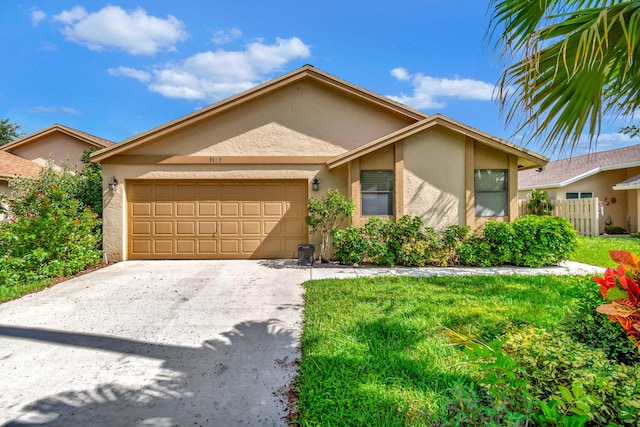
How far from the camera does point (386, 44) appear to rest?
11102 millimetres

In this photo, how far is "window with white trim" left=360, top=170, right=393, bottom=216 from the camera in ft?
28.7

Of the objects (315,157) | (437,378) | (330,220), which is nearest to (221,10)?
(315,157)

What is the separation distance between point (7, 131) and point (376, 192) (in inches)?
1649

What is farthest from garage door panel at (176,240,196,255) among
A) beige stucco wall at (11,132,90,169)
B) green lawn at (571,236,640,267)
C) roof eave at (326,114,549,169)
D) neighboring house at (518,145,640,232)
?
neighboring house at (518,145,640,232)

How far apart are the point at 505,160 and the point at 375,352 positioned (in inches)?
309

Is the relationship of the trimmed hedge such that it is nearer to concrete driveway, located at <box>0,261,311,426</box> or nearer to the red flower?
concrete driveway, located at <box>0,261,311,426</box>

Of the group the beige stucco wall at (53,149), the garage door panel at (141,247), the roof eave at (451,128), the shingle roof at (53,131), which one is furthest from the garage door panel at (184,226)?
the beige stucco wall at (53,149)

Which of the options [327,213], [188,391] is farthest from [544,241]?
[188,391]

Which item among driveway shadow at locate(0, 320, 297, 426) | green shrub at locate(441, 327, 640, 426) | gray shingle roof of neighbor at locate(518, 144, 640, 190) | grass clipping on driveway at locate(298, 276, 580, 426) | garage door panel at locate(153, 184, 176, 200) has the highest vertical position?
gray shingle roof of neighbor at locate(518, 144, 640, 190)

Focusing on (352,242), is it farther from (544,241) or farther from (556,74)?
(556,74)

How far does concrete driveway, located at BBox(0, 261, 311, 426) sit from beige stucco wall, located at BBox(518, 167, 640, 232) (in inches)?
761

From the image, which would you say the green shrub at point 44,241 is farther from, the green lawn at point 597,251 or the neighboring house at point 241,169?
the green lawn at point 597,251

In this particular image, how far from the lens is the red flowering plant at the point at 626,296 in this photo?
1.73 m

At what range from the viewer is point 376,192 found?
8766mm
